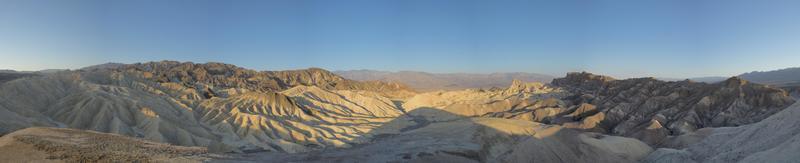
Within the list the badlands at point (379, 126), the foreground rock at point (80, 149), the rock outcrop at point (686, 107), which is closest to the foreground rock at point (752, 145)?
the badlands at point (379, 126)

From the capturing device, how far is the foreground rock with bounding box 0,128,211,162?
18547 mm

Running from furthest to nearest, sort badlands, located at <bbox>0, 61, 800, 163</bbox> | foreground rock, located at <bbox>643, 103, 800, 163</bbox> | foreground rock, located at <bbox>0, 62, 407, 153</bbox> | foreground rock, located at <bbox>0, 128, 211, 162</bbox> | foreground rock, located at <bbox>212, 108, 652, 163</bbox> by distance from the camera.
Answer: foreground rock, located at <bbox>0, 62, 407, 153</bbox> < foreground rock, located at <bbox>212, 108, 652, 163</bbox> < foreground rock, located at <bbox>643, 103, 800, 163</bbox> < badlands, located at <bbox>0, 61, 800, 163</bbox> < foreground rock, located at <bbox>0, 128, 211, 162</bbox>

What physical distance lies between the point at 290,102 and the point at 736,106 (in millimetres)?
57759

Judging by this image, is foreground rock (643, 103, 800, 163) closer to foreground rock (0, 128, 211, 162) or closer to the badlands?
the badlands

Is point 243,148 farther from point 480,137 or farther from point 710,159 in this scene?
point 710,159

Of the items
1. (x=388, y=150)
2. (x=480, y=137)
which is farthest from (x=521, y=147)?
(x=388, y=150)

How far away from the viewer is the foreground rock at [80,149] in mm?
18547

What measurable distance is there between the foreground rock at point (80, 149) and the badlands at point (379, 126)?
52 millimetres

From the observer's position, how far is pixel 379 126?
2707 inches

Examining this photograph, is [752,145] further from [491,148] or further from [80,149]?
[80,149]

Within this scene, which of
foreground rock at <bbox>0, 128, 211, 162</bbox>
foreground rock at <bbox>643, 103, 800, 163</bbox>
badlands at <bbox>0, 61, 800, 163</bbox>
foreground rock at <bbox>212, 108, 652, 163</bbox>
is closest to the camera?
foreground rock at <bbox>0, 128, 211, 162</bbox>

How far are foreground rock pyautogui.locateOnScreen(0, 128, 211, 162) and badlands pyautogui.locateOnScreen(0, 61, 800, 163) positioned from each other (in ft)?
0.17

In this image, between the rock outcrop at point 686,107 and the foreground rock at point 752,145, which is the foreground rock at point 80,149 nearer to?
the foreground rock at point 752,145

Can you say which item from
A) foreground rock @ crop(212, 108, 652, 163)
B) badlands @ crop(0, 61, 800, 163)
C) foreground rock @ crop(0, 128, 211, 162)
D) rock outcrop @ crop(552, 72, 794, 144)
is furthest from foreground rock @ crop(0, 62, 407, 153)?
rock outcrop @ crop(552, 72, 794, 144)
